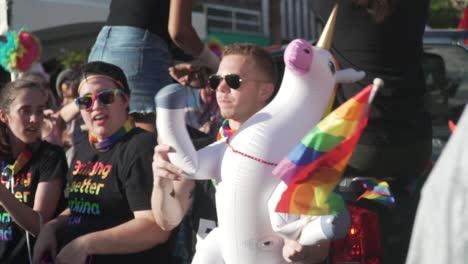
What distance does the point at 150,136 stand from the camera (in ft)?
12.2

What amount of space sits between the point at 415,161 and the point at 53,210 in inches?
70.4

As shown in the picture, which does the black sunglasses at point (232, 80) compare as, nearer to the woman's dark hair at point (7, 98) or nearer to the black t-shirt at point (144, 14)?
the black t-shirt at point (144, 14)

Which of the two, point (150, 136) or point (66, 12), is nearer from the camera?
point (150, 136)

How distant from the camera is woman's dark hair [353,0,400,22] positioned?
3.09 m

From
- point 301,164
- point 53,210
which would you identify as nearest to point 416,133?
point 301,164

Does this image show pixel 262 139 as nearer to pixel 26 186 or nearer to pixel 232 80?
pixel 232 80

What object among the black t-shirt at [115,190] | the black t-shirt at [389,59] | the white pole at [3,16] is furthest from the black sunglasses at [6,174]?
the black t-shirt at [389,59]

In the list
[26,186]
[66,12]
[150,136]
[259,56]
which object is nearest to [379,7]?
[259,56]

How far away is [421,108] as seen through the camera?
3268 mm

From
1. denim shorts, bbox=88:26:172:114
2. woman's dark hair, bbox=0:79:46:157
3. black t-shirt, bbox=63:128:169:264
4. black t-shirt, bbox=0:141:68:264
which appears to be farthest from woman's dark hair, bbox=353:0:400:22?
woman's dark hair, bbox=0:79:46:157

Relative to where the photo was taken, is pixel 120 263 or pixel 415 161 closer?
pixel 415 161

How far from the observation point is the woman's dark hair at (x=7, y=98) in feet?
14.1

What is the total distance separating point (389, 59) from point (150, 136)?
108 centimetres

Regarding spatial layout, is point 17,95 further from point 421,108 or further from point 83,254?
point 421,108
